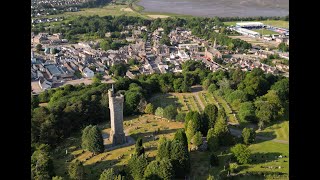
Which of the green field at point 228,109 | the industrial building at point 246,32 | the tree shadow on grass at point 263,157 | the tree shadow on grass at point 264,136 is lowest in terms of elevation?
the tree shadow on grass at point 263,157

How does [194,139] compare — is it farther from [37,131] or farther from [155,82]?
[155,82]

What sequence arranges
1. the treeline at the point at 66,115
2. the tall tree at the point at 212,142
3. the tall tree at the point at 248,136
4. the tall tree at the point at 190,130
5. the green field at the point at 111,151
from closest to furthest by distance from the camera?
1. the green field at the point at 111,151
2. the tall tree at the point at 212,142
3. the treeline at the point at 66,115
4. the tall tree at the point at 248,136
5. the tall tree at the point at 190,130

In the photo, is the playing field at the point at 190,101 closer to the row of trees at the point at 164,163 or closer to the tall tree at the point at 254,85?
the tall tree at the point at 254,85

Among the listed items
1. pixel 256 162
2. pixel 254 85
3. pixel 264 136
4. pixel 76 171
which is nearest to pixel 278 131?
pixel 264 136

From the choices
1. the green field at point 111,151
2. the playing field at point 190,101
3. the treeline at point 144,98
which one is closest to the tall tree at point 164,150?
the green field at point 111,151

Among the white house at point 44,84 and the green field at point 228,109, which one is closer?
the green field at point 228,109

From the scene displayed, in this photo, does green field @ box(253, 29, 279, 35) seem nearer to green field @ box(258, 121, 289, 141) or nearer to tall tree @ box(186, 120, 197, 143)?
green field @ box(258, 121, 289, 141)

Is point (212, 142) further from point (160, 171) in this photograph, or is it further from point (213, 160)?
point (160, 171)
